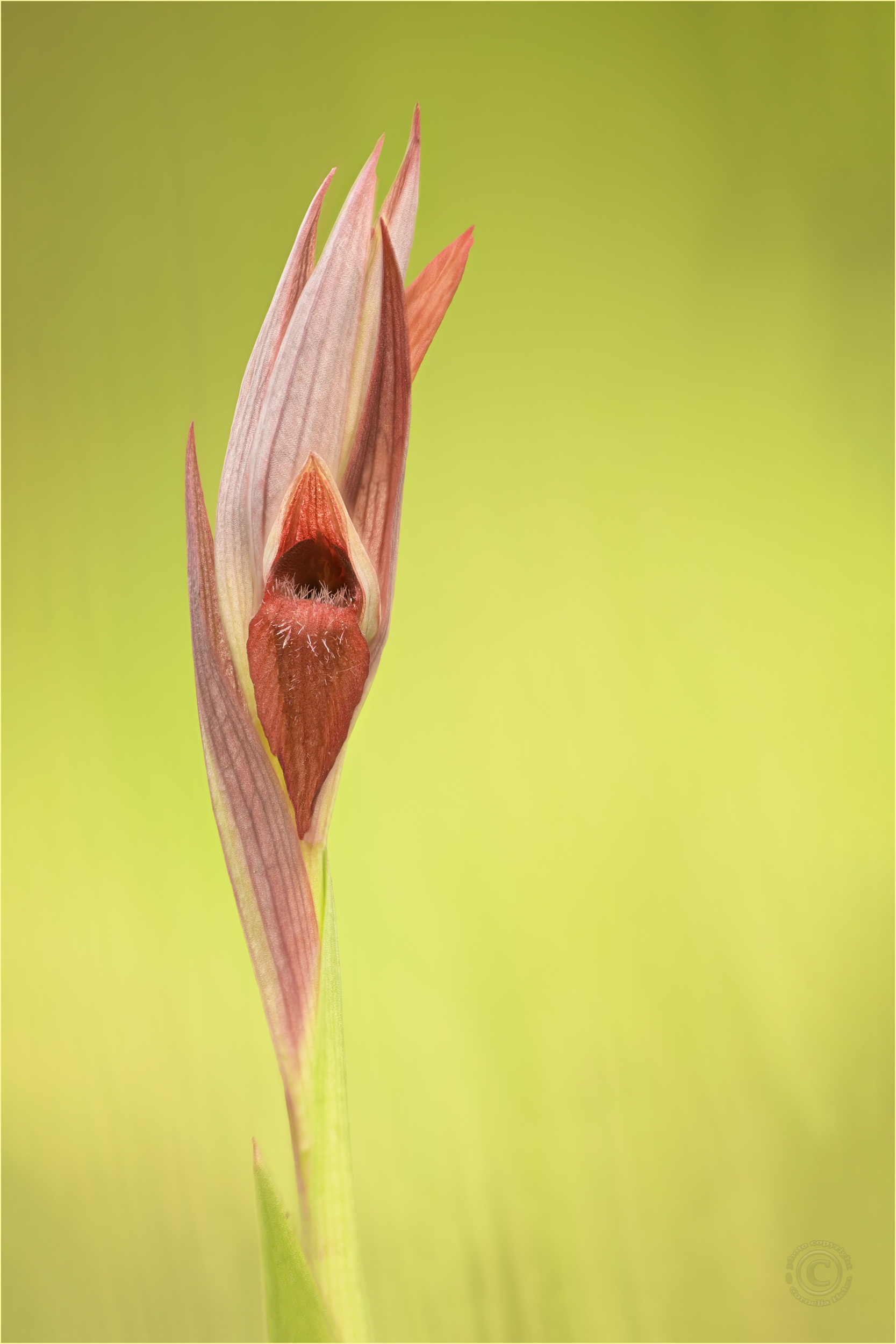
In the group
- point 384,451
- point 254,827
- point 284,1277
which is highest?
point 384,451

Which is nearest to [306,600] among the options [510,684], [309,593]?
[309,593]

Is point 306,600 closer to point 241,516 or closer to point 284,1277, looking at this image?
point 241,516

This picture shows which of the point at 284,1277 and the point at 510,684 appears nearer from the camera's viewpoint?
the point at 284,1277

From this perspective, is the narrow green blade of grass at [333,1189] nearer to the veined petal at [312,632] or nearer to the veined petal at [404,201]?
the veined petal at [312,632]

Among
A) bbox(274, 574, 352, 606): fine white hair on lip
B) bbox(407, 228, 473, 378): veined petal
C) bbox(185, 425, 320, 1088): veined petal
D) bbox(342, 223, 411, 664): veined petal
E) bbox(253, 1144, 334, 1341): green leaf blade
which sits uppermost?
bbox(407, 228, 473, 378): veined petal

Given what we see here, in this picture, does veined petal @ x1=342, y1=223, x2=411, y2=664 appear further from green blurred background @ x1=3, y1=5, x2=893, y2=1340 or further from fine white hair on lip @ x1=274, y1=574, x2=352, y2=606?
green blurred background @ x1=3, y1=5, x2=893, y2=1340

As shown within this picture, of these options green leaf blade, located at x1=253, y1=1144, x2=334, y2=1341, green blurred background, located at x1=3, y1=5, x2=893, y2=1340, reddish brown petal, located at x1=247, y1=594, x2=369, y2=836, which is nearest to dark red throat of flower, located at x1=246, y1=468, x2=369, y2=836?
reddish brown petal, located at x1=247, y1=594, x2=369, y2=836

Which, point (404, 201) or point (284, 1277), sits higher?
point (404, 201)
